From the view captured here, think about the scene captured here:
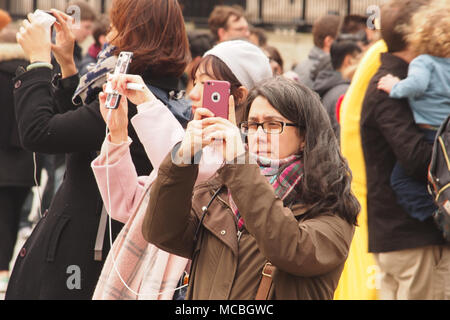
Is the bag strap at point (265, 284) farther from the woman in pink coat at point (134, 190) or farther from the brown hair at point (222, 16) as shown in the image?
the brown hair at point (222, 16)

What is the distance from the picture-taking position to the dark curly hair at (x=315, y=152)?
9.41 ft

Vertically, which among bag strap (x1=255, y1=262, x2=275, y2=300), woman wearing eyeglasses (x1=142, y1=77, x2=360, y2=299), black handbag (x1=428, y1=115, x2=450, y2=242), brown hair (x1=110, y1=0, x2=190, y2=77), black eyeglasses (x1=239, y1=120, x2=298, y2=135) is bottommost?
black handbag (x1=428, y1=115, x2=450, y2=242)

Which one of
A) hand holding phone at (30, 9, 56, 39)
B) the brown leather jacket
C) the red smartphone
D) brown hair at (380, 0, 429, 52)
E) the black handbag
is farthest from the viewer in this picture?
brown hair at (380, 0, 429, 52)

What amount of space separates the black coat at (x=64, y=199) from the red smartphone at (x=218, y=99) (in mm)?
888

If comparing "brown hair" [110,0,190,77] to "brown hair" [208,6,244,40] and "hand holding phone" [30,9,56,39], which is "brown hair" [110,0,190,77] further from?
"brown hair" [208,6,244,40]

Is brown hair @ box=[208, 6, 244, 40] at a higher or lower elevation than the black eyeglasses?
lower

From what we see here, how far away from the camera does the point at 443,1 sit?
4.79 meters

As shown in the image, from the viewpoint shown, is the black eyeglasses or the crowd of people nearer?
the crowd of people

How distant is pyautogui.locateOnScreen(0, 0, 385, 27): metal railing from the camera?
19.6m

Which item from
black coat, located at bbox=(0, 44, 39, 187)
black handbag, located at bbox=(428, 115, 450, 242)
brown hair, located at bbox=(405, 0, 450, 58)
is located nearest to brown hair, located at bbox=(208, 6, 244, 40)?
black coat, located at bbox=(0, 44, 39, 187)

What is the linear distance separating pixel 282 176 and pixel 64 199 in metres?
1.19

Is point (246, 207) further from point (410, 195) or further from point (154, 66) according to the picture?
point (410, 195)

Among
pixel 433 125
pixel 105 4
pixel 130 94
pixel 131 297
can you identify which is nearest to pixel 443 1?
pixel 433 125

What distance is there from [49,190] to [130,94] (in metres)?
5.84
